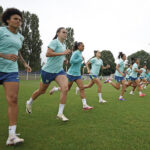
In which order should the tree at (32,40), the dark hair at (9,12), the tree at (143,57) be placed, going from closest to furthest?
the dark hair at (9,12), the tree at (32,40), the tree at (143,57)

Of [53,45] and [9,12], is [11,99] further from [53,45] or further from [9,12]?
[53,45]

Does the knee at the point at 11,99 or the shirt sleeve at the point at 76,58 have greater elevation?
the shirt sleeve at the point at 76,58

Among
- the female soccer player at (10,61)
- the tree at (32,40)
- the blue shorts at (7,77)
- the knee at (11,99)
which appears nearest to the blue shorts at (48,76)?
the female soccer player at (10,61)

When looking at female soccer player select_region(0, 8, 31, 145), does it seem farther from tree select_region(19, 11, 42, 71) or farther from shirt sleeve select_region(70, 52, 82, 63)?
tree select_region(19, 11, 42, 71)

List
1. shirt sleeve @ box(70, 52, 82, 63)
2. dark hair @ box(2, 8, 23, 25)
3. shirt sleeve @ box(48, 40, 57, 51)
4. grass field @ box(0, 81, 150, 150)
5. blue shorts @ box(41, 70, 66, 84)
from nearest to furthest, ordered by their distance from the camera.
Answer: grass field @ box(0, 81, 150, 150) → dark hair @ box(2, 8, 23, 25) → shirt sleeve @ box(48, 40, 57, 51) → blue shorts @ box(41, 70, 66, 84) → shirt sleeve @ box(70, 52, 82, 63)

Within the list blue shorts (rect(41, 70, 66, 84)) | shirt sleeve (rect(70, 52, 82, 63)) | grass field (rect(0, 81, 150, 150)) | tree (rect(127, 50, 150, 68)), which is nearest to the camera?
grass field (rect(0, 81, 150, 150))

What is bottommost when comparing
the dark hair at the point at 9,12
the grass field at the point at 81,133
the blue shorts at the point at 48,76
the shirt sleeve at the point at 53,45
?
the grass field at the point at 81,133

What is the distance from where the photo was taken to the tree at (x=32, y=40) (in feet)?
138

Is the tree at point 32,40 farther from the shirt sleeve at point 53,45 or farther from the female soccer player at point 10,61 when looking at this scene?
the female soccer player at point 10,61

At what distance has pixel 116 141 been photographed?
283 cm

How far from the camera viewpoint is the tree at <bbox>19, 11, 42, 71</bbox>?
42062 mm

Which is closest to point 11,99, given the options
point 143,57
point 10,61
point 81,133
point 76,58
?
point 10,61

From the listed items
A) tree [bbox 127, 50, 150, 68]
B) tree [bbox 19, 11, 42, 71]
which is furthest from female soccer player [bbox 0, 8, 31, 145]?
tree [bbox 127, 50, 150, 68]

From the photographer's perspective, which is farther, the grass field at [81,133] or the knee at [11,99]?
the knee at [11,99]
